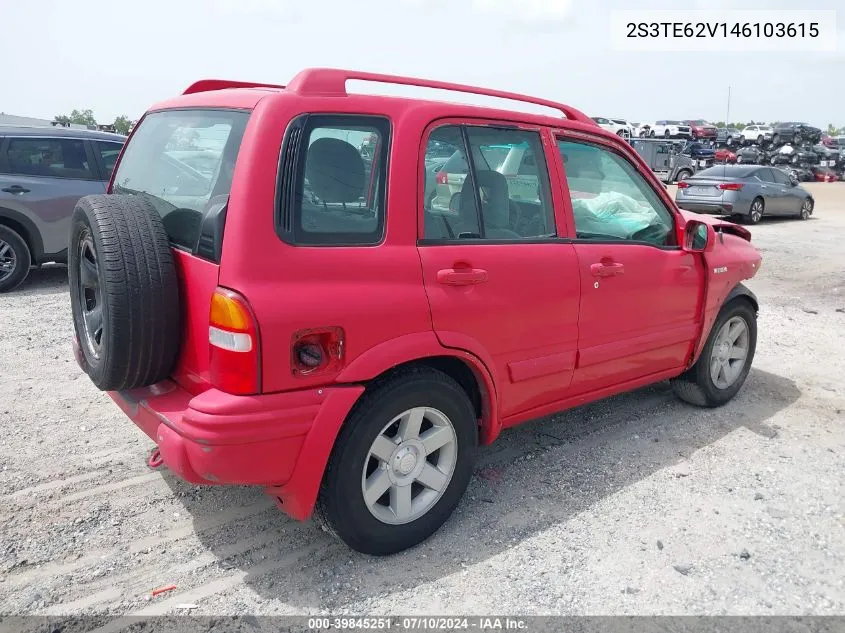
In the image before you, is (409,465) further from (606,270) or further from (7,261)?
(7,261)

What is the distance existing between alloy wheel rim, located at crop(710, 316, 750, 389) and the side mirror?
75cm

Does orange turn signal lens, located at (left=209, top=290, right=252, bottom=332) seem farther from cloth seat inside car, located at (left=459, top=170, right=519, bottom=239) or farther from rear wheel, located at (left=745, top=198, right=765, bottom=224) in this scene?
rear wheel, located at (left=745, top=198, right=765, bottom=224)

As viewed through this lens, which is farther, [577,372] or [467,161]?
[577,372]

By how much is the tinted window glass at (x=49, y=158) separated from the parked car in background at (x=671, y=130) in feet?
118

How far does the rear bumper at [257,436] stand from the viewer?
237 centimetres

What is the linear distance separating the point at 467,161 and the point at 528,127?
1.57ft

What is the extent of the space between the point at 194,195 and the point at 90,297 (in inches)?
30.4

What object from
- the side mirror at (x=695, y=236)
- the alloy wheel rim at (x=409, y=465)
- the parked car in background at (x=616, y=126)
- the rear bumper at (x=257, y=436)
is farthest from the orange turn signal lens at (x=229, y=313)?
the parked car in background at (x=616, y=126)

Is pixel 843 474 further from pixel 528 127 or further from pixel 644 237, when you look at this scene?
pixel 528 127

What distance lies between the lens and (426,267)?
2.76 m

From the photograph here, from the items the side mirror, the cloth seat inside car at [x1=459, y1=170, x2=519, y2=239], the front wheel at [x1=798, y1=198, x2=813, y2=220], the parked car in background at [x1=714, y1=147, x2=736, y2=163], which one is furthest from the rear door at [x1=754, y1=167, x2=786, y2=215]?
the parked car in background at [x1=714, y1=147, x2=736, y2=163]

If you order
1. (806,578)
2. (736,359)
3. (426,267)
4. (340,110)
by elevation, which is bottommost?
(806,578)

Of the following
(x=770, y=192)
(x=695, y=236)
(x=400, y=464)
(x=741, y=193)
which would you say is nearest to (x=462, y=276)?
(x=400, y=464)

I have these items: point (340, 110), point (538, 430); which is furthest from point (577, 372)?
point (340, 110)
